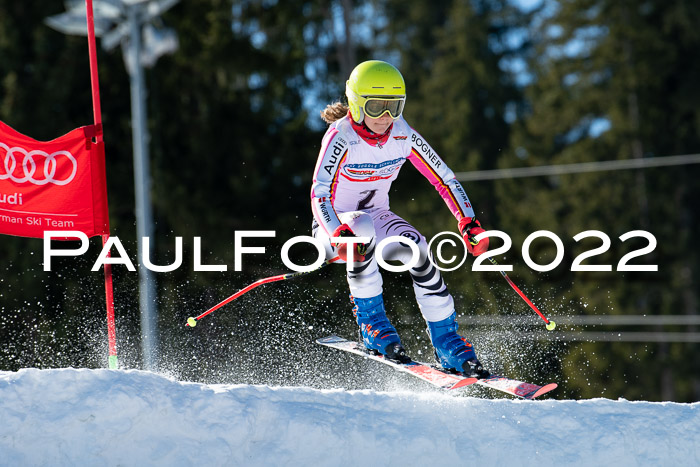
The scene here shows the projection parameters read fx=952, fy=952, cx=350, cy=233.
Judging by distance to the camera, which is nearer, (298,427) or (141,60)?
(298,427)

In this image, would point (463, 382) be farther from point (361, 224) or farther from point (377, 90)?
point (377, 90)

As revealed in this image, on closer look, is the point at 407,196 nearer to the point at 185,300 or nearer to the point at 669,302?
the point at 185,300

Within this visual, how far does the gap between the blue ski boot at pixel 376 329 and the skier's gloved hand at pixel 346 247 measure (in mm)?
484

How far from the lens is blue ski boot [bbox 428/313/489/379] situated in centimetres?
571

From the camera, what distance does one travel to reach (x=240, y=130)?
20656 millimetres

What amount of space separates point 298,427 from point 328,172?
171 centimetres

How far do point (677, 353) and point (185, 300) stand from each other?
1309 cm

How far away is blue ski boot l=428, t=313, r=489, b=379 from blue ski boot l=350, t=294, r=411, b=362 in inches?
9.1

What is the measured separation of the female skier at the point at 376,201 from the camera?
548 centimetres

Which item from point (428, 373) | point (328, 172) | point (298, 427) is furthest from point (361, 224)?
point (298, 427)

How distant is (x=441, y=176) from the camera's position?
594 centimetres

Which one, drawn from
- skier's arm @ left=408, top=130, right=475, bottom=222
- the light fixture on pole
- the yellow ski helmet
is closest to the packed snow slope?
skier's arm @ left=408, top=130, right=475, bottom=222

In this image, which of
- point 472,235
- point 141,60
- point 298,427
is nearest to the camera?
point 298,427

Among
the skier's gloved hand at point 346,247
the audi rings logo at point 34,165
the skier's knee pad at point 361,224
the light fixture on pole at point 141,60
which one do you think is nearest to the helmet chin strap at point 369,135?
the skier's knee pad at point 361,224
